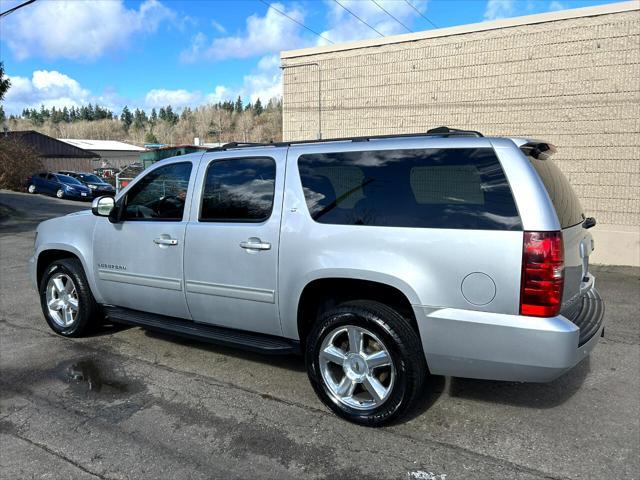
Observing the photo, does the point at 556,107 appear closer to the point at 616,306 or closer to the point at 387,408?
the point at 616,306

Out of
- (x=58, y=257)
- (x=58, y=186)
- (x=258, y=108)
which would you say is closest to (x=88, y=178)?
(x=58, y=186)

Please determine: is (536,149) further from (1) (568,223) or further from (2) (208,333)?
(2) (208,333)

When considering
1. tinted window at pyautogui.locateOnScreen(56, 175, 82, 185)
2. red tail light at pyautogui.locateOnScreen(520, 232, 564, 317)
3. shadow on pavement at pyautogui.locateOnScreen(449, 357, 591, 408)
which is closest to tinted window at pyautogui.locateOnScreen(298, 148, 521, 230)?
red tail light at pyautogui.locateOnScreen(520, 232, 564, 317)

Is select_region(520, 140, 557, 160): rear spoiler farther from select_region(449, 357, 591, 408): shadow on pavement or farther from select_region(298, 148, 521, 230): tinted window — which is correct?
select_region(449, 357, 591, 408): shadow on pavement

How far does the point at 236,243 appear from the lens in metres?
3.91

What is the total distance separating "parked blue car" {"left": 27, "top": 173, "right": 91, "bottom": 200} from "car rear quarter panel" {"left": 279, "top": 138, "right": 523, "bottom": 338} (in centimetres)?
2735

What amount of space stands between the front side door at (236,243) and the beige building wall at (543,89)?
280 inches

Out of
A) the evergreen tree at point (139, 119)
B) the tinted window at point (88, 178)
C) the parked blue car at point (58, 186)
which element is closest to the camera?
the parked blue car at point (58, 186)

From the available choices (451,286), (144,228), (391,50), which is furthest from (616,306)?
(391,50)

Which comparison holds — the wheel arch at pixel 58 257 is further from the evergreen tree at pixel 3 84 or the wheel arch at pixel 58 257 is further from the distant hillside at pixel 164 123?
the distant hillside at pixel 164 123

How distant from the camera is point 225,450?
3156mm

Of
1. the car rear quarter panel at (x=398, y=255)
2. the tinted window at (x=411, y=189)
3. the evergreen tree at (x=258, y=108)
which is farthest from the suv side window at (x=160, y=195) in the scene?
the evergreen tree at (x=258, y=108)

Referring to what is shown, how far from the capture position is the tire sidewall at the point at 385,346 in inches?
129

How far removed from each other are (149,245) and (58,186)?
90.0 feet
